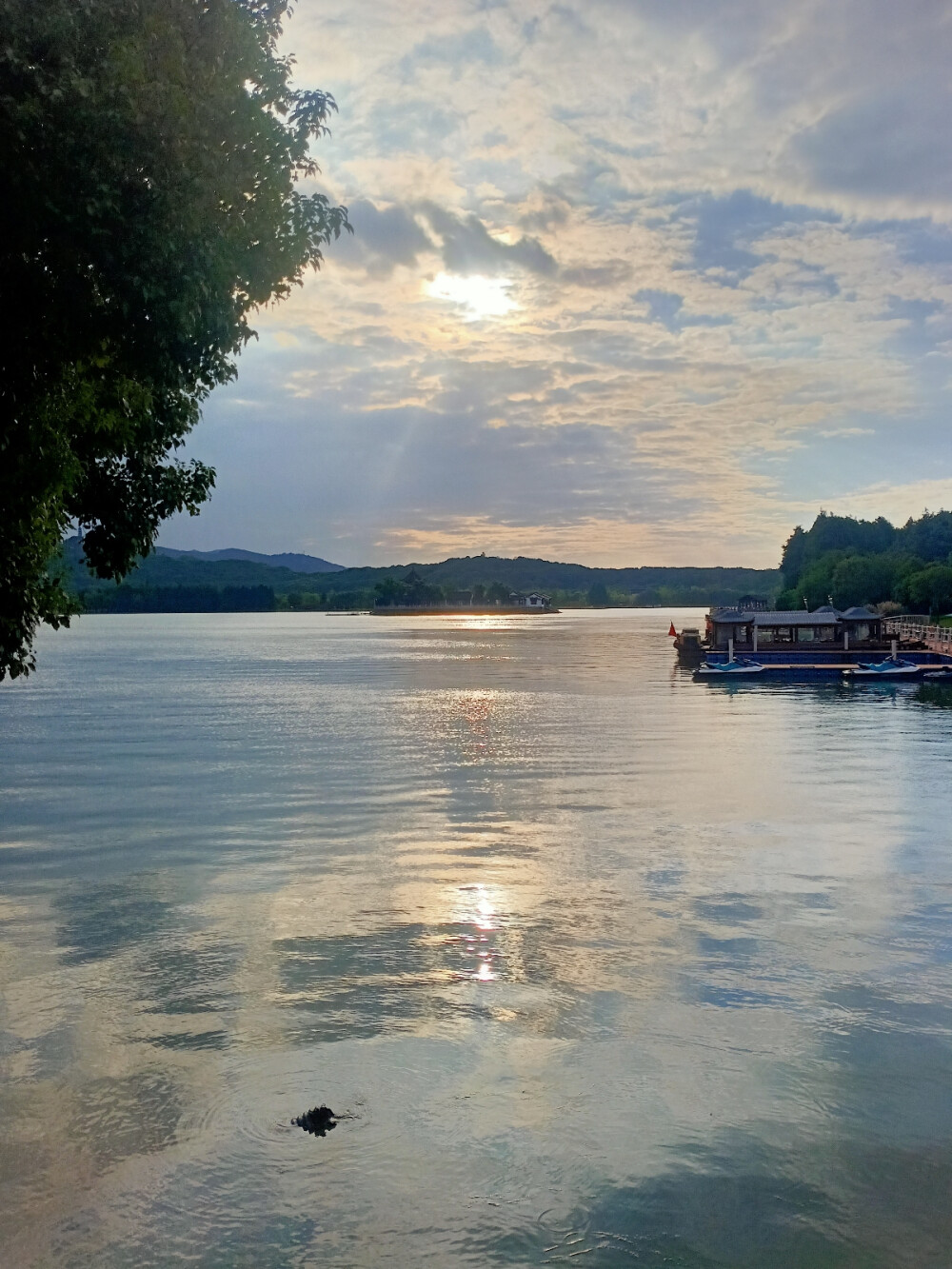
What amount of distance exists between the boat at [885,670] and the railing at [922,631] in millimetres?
12032

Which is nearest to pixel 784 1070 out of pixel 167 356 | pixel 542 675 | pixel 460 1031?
pixel 460 1031

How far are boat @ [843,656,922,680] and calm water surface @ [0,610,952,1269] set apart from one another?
46.5 meters

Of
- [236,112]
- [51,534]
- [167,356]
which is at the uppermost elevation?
[236,112]

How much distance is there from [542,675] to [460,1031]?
7391cm

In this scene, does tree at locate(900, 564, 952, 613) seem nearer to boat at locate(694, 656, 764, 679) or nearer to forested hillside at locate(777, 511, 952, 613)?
forested hillside at locate(777, 511, 952, 613)

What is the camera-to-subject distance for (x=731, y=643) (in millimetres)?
86188

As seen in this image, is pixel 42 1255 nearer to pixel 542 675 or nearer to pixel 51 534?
pixel 51 534

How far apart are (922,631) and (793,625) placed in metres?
12.1

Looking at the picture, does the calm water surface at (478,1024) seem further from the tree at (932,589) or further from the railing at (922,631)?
the tree at (932,589)

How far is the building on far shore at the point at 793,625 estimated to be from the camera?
94312mm

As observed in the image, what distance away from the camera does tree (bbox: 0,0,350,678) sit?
367 inches

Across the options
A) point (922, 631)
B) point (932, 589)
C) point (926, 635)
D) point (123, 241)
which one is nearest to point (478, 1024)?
point (123, 241)

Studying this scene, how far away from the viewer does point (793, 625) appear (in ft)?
325

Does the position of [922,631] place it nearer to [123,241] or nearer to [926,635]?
[926,635]
